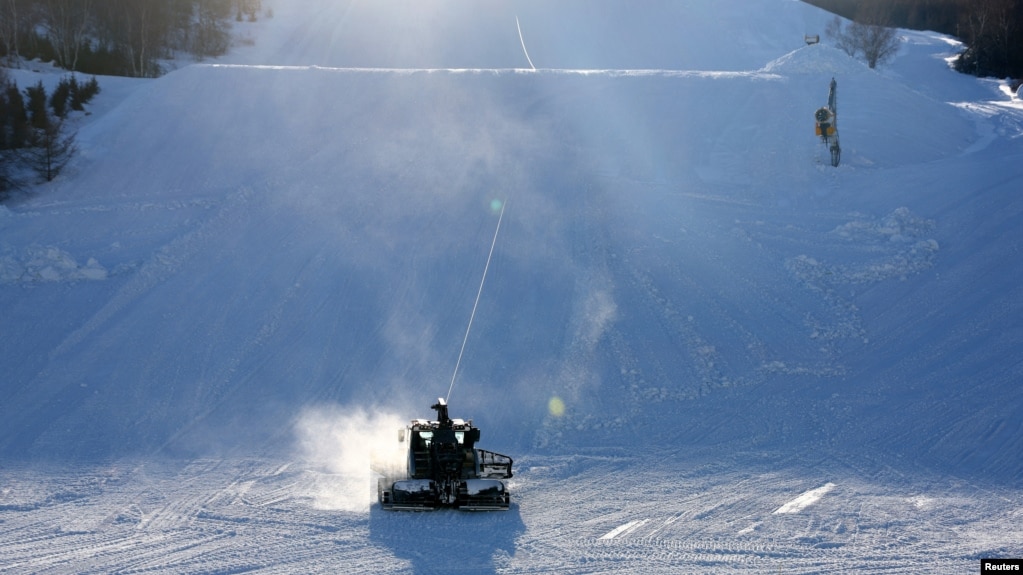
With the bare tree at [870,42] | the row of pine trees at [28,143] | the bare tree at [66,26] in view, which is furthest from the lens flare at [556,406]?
the bare tree at [870,42]

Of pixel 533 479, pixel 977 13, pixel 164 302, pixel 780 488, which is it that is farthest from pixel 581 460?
pixel 977 13

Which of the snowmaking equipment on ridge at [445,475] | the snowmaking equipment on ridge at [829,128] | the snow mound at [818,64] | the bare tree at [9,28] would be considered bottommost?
the snowmaking equipment on ridge at [445,475]

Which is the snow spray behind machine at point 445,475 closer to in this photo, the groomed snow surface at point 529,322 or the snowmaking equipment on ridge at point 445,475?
the snowmaking equipment on ridge at point 445,475

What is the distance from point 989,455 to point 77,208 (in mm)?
22933

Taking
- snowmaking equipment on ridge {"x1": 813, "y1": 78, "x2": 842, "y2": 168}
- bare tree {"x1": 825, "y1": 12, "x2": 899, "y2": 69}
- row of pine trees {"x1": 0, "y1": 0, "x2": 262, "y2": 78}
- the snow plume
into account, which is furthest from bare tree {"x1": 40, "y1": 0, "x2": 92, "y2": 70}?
bare tree {"x1": 825, "y1": 12, "x2": 899, "y2": 69}

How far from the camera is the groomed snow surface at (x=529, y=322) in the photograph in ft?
43.9

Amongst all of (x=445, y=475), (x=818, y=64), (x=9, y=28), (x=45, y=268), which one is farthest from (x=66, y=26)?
(x=445, y=475)

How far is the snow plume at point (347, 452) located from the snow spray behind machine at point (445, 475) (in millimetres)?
392

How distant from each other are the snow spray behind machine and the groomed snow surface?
0.28 meters

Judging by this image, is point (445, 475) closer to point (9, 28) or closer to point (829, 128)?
point (829, 128)

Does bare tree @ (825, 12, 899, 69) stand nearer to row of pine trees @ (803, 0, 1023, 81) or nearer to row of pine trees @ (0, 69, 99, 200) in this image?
row of pine trees @ (803, 0, 1023, 81)

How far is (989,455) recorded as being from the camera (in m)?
16.4

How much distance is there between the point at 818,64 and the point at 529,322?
713 inches

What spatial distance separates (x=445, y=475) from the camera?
14.0 meters
